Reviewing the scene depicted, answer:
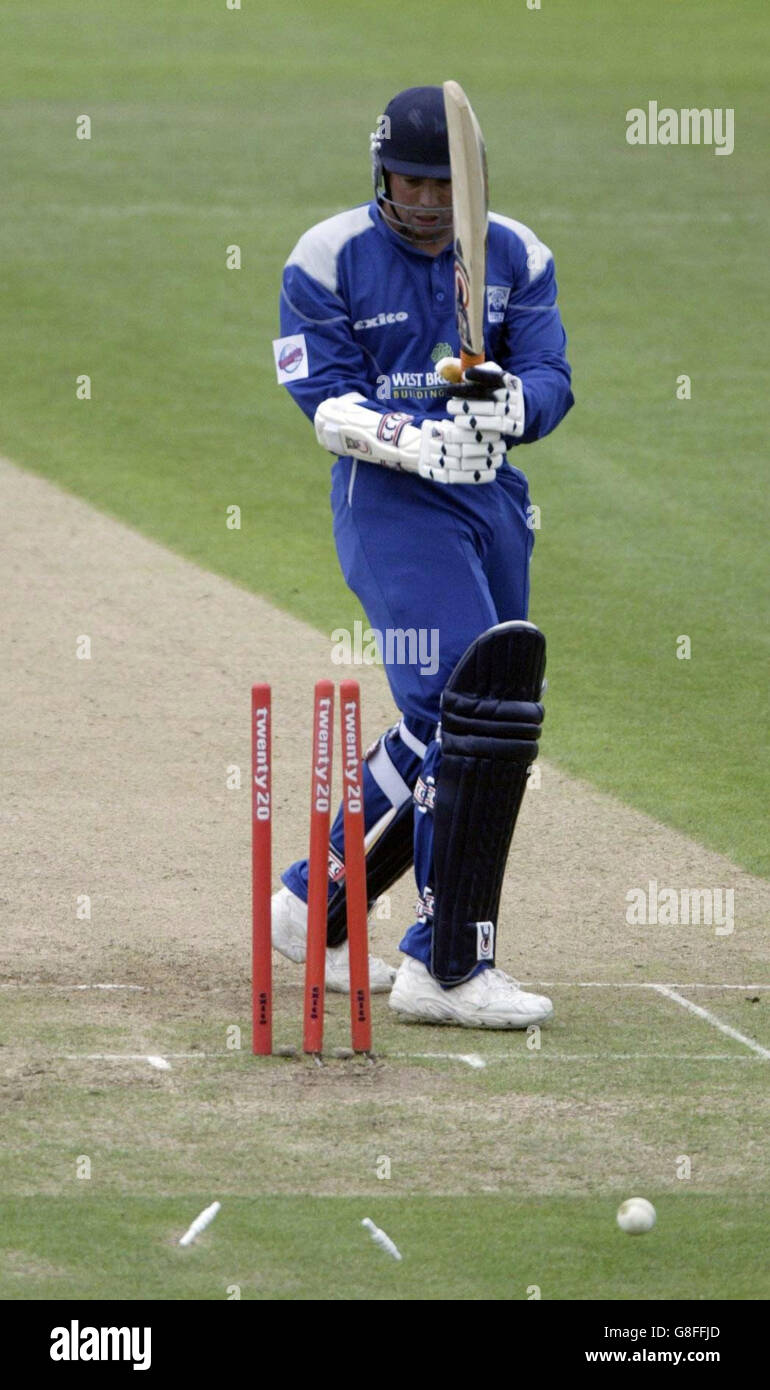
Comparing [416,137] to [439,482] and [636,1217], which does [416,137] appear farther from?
[636,1217]

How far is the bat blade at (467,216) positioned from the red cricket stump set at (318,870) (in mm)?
978

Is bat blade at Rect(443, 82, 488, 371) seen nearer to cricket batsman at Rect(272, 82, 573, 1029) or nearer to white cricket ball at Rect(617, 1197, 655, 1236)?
cricket batsman at Rect(272, 82, 573, 1029)

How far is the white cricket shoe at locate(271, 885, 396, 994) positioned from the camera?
5945 millimetres

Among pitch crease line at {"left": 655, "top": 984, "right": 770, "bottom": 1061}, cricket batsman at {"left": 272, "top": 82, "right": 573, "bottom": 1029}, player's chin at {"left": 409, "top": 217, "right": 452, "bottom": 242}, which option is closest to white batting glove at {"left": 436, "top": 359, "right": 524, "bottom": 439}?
cricket batsman at {"left": 272, "top": 82, "right": 573, "bottom": 1029}

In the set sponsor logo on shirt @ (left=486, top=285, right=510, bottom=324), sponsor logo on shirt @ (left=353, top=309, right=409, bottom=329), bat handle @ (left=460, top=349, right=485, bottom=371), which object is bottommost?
bat handle @ (left=460, top=349, right=485, bottom=371)

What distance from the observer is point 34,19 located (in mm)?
25094

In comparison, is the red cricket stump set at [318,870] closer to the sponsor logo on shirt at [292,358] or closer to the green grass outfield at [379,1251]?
the green grass outfield at [379,1251]

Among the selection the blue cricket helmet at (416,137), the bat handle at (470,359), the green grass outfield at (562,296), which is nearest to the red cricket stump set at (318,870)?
the bat handle at (470,359)

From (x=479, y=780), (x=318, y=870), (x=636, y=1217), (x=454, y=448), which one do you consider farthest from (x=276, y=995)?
(x=636, y=1217)

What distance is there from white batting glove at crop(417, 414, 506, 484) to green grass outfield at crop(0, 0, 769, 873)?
7.72ft

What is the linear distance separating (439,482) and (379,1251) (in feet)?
6.73

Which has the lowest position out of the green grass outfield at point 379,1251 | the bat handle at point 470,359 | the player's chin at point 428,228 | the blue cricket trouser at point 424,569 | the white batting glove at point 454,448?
the green grass outfield at point 379,1251

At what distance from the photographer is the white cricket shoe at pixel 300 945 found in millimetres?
5945

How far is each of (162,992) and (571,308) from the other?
11.1 meters
